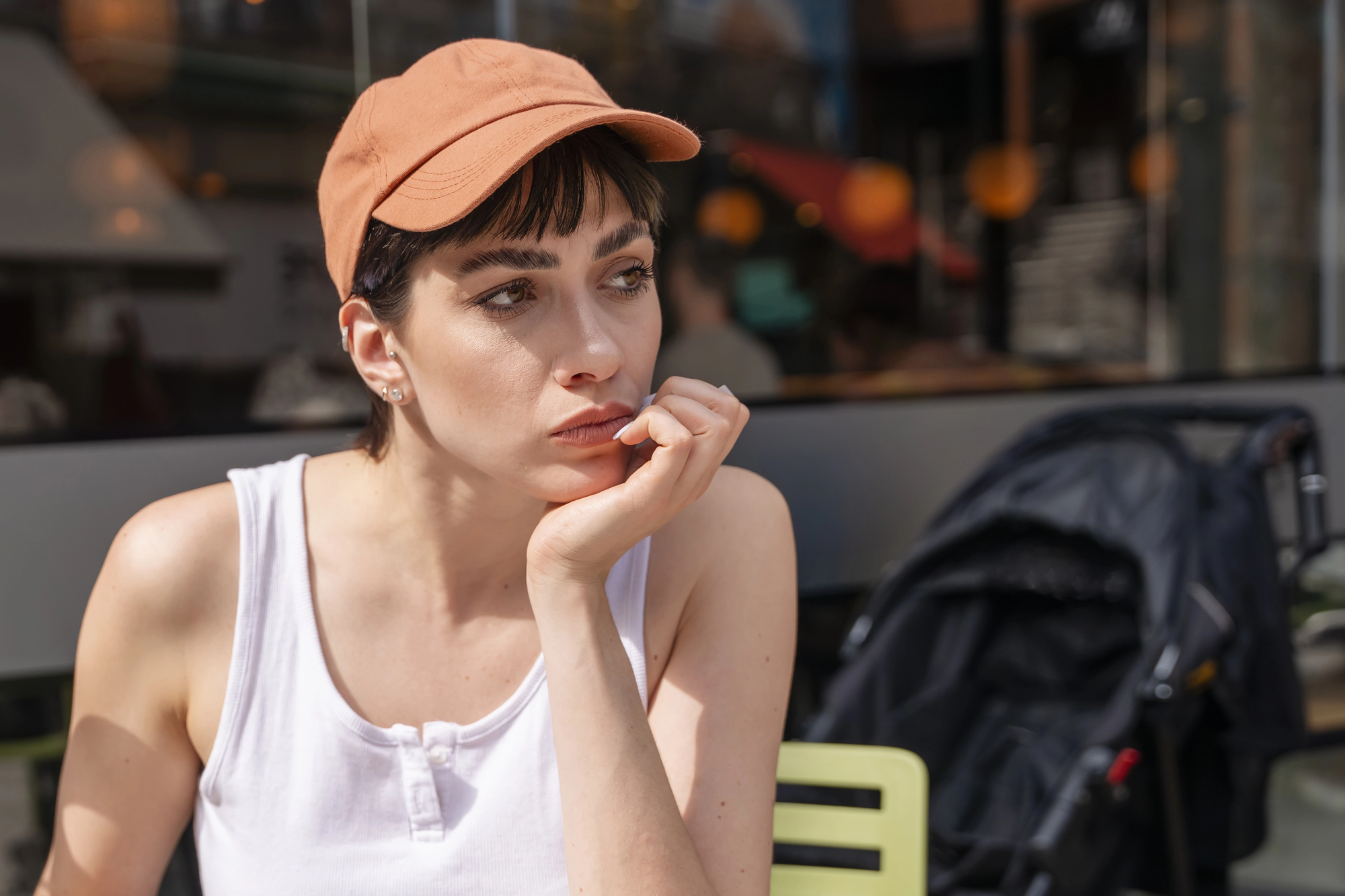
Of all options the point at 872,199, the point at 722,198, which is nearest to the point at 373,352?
the point at 722,198

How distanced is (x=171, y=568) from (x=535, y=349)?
1.76 feet

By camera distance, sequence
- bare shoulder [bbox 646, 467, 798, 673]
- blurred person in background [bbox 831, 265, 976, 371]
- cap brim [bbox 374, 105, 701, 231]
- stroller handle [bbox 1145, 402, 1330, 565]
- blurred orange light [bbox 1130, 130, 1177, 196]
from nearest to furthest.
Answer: cap brim [bbox 374, 105, 701, 231]
bare shoulder [bbox 646, 467, 798, 673]
stroller handle [bbox 1145, 402, 1330, 565]
blurred orange light [bbox 1130, 130, 1177, 196]
blurred person in background [bbox 831, 265, 976, 371]

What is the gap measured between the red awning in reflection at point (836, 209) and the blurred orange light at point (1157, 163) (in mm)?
1094

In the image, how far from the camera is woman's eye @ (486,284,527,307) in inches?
44.0

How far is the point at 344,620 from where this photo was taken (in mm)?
1335

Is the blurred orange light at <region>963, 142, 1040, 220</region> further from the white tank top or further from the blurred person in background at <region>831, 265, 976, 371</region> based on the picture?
the white tank top

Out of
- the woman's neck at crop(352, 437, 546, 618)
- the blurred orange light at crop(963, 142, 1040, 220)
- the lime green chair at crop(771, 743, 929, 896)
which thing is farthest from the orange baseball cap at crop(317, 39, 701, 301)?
the blurred orange light at crop(963, 142, 1040, 220)

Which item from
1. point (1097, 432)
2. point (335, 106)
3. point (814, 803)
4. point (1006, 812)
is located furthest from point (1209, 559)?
point (335, 106)

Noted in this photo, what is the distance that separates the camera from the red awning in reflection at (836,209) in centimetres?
579

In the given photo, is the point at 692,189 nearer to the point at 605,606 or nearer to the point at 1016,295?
the point at 1016,295

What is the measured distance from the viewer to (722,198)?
564 centimetres

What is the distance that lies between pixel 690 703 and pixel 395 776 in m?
0.36

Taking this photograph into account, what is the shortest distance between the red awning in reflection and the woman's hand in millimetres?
4693

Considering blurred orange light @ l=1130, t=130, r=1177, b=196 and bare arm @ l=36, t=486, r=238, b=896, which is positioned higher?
blurred orange light @ l=1130, t=130, r=1177, b=196
